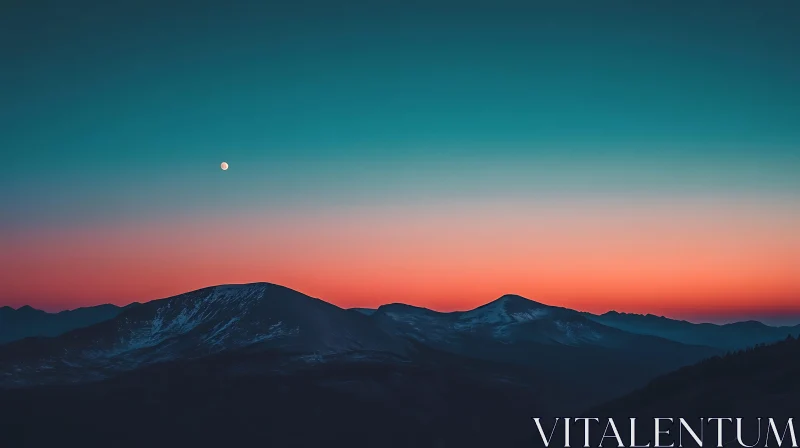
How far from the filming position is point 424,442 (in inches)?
6344

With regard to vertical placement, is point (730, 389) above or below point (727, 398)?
above

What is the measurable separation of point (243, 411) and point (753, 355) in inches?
5180

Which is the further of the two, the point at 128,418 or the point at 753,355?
the point at 128,418

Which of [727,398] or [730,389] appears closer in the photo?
[727,398]

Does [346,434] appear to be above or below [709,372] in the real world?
below

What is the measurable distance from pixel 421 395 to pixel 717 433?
145 metres

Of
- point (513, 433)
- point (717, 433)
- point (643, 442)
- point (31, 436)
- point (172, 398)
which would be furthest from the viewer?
point (172, 398)

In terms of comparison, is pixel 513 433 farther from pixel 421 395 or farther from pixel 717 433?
pixel 717 433

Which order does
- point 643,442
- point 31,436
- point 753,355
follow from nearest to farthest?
point 643,442 < point 753,355 < point 31,436

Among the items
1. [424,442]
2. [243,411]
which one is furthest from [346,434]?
[243,411]

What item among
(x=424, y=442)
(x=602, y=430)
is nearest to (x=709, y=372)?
(x=602, y=430)

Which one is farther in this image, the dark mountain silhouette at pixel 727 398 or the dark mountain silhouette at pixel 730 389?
the dark mountain silhouette at pixel 730 389

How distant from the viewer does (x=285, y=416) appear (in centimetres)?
17612

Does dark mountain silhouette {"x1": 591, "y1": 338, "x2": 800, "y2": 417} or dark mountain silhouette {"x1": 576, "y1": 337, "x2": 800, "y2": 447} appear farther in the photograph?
dark mountain silhouette {"x1": 591, "y1": 338, "x2": 800, "y2": 417}
